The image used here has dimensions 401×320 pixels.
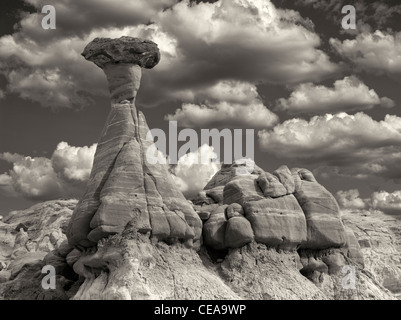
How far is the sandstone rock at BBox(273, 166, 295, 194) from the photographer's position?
49.1 meters

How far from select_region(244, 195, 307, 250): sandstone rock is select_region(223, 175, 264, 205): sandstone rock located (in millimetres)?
609

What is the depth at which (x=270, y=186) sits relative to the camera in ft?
157

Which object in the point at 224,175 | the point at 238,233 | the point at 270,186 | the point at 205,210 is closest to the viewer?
the point at 238,233

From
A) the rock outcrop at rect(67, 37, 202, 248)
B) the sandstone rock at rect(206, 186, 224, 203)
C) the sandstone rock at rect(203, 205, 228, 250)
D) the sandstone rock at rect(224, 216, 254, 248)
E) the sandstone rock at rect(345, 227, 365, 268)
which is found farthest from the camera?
the sandstone rock at rect(206, 186, 224, 203)

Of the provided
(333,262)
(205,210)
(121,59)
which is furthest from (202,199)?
(121,59)

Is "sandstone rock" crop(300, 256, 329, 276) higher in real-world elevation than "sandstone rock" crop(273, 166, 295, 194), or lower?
lower

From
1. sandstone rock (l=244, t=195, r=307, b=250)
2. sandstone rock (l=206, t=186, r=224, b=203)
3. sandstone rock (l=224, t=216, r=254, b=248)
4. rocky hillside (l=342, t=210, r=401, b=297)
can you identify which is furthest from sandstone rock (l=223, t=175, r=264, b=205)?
rocky hillside (l=342, t=210, r=401, b=297)

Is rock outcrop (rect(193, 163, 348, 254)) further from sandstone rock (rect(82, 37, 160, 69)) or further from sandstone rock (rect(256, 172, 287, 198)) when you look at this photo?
sandstone rock (rect(82, 37, 160, 69))

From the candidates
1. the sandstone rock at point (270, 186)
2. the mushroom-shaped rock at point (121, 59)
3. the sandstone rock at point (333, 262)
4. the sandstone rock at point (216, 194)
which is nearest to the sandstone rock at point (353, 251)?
the sandstone rock at point (333, 262)

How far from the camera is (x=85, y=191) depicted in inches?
1715

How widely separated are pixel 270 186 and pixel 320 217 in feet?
14.6

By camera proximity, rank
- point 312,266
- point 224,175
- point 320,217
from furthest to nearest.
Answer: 1. point 224,175
2. point 320,217
3. point 312,266

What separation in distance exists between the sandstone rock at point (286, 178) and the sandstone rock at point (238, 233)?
5.08 m

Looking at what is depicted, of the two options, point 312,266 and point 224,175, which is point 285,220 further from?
point 224,175
